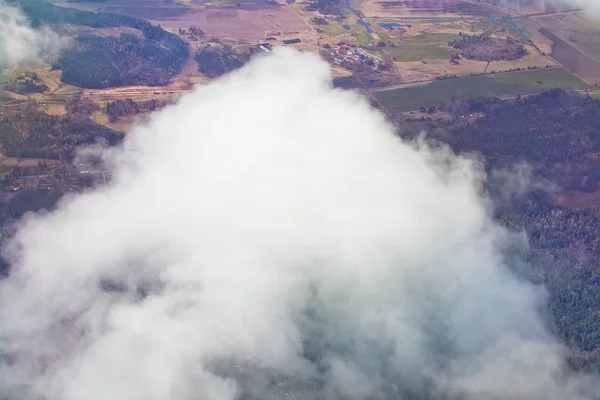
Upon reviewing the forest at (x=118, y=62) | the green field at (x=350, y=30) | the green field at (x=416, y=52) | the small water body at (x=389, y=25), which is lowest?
the forest at (x=118, y=62)

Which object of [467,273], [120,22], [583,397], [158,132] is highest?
[120,22]

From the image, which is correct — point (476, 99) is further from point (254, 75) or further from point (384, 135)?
point (254, 75)

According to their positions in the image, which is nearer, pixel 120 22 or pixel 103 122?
pixel 103 122

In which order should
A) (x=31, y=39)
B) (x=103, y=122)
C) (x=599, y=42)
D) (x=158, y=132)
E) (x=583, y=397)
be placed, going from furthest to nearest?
1. (x=599, y=42)
2. (x=31, y=39)
3. (x=103, y=122)
4. (x=158, y=132)
5. (x=583, y=397)

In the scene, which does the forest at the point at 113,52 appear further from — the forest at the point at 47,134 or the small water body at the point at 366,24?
the small water body at the point at 366,24

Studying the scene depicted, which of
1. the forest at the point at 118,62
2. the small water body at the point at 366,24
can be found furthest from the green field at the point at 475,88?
the forest at the point at 118,62

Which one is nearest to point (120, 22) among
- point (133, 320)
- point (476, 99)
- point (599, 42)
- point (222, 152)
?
point (222, 152)

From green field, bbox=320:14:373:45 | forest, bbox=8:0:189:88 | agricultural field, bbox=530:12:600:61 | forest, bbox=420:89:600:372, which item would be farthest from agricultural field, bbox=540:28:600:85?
forest, bbox=8:0:189:88

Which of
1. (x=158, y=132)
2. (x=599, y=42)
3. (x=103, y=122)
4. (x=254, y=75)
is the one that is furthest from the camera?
(x=599, y=42)
